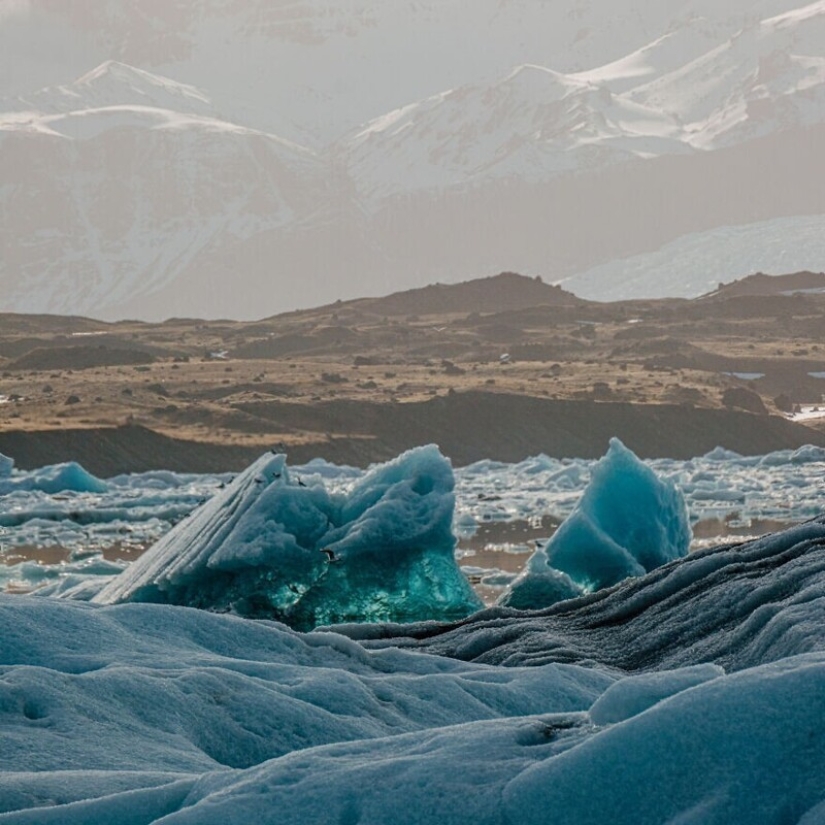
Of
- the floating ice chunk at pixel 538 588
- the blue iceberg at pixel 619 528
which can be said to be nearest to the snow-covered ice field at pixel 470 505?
the blue iceberg at pixel 619 528

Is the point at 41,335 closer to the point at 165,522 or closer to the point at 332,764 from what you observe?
the point at 165,522

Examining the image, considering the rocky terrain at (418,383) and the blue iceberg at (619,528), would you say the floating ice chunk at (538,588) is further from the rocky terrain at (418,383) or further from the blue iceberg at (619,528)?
the rocky terrain at (418,383)

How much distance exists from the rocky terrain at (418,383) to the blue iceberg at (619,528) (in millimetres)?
31156

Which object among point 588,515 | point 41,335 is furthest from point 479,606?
point 41,335

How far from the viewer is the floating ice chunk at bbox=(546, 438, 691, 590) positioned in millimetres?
18359

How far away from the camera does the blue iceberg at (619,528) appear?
1833cm

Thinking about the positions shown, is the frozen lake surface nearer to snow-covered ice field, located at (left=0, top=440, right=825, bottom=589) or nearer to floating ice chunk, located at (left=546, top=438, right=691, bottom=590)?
snow-covered ice field, located at (left=0, top=440, right=825, bottom=589)

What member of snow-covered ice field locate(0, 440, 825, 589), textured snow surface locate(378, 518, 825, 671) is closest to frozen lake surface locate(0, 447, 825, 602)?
snow-covered ice field locate(0, 440, 825, 589)

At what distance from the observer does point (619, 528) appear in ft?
62.8

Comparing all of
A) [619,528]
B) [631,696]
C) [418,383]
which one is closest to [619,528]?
[619,528]

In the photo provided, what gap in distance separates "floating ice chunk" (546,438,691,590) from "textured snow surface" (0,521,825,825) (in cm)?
581

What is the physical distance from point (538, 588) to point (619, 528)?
3.11 m

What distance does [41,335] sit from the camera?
89562 millimetres

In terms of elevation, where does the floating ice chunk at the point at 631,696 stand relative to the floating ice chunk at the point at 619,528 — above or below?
above
